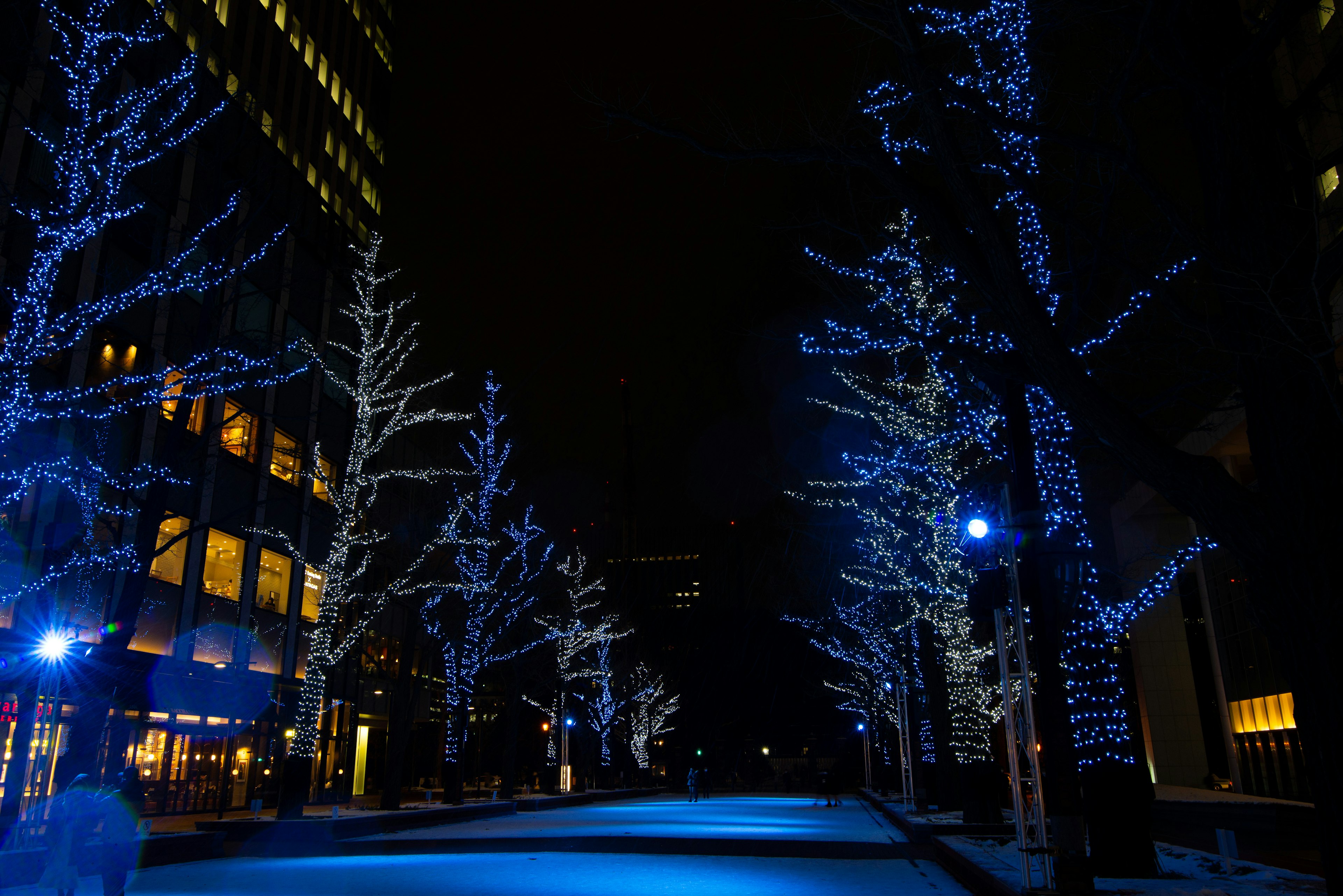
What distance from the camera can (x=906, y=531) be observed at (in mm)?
20672

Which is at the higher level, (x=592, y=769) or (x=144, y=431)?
(x=144, y=431)

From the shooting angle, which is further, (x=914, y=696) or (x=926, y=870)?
(x=914, y=696)

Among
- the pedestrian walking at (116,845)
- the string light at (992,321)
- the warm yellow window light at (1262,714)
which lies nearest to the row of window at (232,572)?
the pedestrian walking at (116,845)

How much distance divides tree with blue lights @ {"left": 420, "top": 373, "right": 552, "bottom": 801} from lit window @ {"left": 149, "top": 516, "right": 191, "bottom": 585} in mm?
6610

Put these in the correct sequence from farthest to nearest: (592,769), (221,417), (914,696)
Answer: (592,769), (914,696), (221,417)

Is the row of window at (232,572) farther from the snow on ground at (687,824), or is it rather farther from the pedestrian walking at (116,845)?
the pedestrian walking at (116,845)

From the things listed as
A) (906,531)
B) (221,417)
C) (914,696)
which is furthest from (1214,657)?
(221,417)

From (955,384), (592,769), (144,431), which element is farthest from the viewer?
(592,769)

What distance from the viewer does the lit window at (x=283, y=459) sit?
2994 centimetres

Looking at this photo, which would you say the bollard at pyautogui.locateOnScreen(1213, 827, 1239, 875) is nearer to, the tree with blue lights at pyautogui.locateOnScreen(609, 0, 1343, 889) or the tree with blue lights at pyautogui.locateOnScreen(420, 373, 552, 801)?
the tree with blue lights at pyautogui.locateOnScreen(609, 0, 1343, 889)

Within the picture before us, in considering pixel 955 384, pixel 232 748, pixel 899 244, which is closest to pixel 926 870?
pixel 955 384

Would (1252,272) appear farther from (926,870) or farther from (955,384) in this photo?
(926,870)

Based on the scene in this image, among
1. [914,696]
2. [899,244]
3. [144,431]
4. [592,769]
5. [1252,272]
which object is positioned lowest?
[592,769]

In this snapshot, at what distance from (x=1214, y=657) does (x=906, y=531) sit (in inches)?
898
